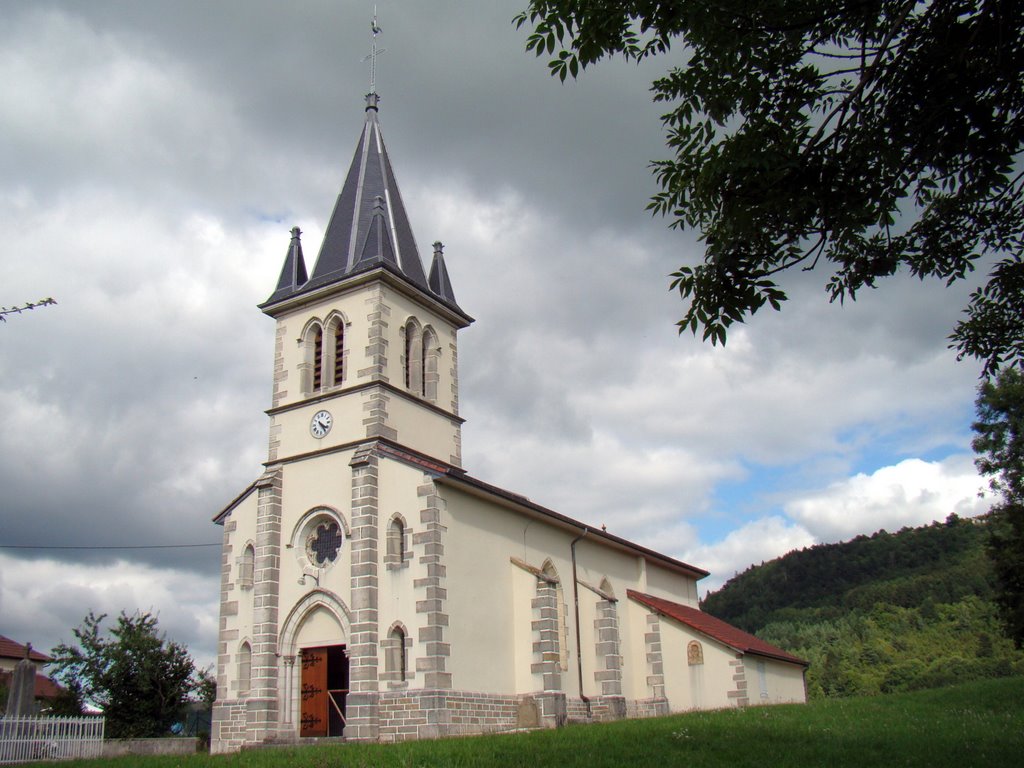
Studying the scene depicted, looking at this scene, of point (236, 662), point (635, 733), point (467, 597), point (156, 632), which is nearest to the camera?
point (635, 733)

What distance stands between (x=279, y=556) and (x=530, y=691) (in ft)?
26.3

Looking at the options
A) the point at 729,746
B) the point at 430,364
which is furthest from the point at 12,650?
the point at 729,746

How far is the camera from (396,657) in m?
21.4

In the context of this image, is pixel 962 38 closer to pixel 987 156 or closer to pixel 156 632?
pixel 987 156

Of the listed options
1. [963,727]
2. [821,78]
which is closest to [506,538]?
[963,727]

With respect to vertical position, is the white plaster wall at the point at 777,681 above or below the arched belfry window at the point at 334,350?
below

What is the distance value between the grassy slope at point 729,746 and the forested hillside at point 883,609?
90.1ft

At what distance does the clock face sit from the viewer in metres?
25.5

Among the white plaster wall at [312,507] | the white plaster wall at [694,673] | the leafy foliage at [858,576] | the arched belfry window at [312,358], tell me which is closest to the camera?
the white plaster wall at [312,507]

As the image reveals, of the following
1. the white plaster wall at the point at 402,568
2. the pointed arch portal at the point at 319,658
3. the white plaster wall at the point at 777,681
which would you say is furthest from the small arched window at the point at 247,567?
the white plaster wall at the point at 777,681

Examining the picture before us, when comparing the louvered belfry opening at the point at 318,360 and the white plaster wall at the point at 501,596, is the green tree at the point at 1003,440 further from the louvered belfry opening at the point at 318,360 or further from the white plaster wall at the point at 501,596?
the louvered belfry opening at the point at 318,360

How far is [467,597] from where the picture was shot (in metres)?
22.6

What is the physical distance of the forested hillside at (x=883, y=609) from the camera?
61375 mm

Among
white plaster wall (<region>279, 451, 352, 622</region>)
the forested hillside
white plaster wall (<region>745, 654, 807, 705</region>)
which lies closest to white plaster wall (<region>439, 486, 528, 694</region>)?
white plaster wall (<region>279, 451, 352, 622</region>)
